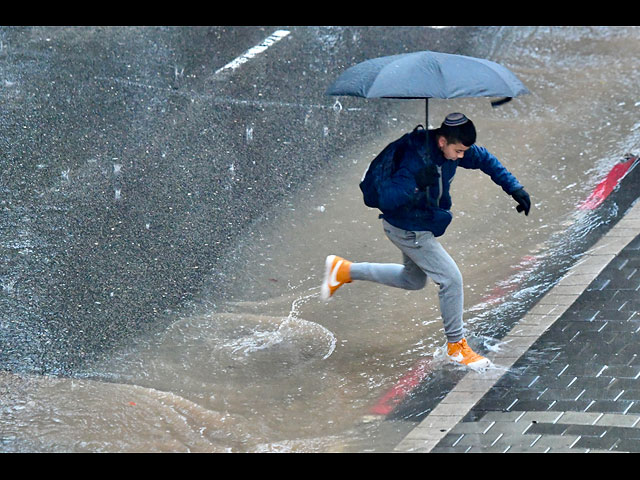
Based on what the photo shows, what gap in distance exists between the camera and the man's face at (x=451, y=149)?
17.5 feet

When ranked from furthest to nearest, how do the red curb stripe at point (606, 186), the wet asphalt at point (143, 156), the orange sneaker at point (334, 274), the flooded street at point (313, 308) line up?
the red curb stripe at point (606, 186), the wet asphalt at point (143, 156), the orange sneaker at point (334, 274), the flooded street at point (313, 308)

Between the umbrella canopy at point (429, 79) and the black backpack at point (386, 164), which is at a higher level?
the umbrella canopy at point (429, 79)

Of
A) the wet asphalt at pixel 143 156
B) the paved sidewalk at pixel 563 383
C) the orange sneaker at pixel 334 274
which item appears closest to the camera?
the paved sidewalk at pixel 563 383

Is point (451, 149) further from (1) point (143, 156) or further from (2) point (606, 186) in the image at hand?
(1) point (143, 156)

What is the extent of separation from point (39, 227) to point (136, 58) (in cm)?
349

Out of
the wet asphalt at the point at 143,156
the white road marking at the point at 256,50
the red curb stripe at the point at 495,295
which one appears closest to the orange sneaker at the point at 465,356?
the red curb stripe at the point at 495,295

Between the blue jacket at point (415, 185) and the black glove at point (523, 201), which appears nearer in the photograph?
the blue jacket at point (415, 185)

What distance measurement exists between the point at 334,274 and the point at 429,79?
5.23 feet

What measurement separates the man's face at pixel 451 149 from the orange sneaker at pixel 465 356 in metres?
1.19

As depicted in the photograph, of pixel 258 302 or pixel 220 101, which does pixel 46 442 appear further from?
pixel 220 101

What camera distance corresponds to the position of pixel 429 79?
5.20 meters

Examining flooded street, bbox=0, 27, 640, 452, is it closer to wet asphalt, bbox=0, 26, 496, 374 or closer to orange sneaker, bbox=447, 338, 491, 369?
wet asphalt, bbox=0, 26, 496, 374

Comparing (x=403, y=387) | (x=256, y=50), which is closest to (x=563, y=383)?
(x=403, y=387)

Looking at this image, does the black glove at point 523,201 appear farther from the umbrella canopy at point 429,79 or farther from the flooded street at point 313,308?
the flooded street at point 313,308
